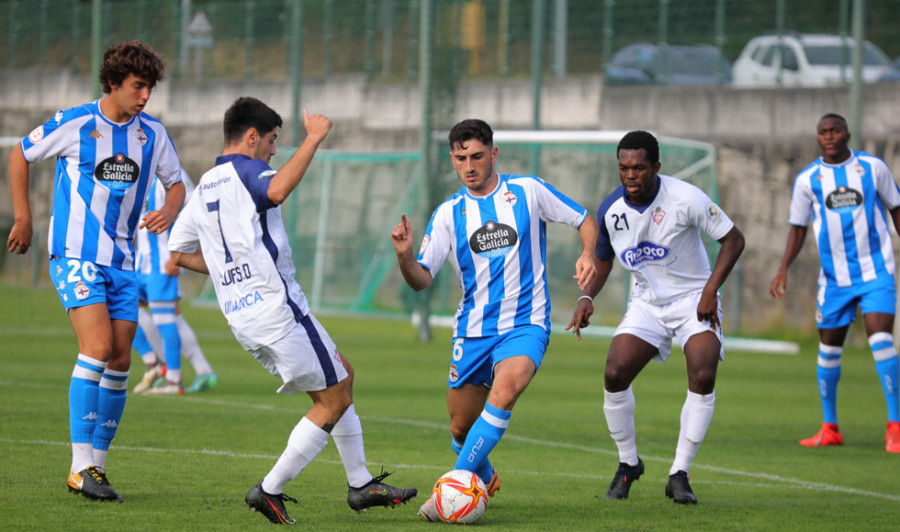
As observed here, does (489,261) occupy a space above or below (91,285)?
above

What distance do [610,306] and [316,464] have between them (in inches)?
529

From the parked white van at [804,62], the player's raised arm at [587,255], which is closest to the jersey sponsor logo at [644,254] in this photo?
the player's raised arm at [587,255]

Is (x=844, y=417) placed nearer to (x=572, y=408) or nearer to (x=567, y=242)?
(x=572, y=408)

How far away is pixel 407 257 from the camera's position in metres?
6.51

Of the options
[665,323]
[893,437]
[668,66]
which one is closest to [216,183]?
[665,323]

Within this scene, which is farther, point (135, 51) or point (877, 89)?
point (877, 89)

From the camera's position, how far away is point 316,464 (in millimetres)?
8477

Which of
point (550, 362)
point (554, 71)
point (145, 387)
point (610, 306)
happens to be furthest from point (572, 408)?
point (554, 71)

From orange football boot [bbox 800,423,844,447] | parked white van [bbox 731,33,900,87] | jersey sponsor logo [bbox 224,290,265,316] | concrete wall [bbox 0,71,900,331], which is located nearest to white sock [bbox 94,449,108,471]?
jersey sponsor logo [bbox 224,290,265,316]

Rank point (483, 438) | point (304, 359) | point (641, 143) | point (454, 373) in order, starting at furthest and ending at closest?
point (641, 143)
point (454, 373)
point (483, 438)
point (304, 359)

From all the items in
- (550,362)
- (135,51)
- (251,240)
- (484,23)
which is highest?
(484,23)

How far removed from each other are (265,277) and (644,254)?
8.48 ft

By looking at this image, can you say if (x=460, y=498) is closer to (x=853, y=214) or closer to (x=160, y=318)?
(x=853, y=214)

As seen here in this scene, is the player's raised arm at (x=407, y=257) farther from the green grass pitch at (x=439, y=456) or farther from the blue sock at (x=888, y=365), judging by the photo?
the blue sock at (x=888, y=365)
